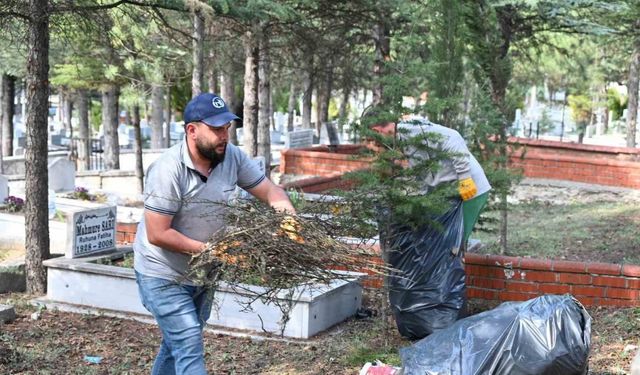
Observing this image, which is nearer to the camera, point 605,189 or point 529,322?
point 529,322

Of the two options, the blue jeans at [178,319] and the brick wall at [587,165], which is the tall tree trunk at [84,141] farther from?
the blue jeans at [178,319]

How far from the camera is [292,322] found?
20.6ft

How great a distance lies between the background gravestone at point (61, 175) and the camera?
48.9 ft

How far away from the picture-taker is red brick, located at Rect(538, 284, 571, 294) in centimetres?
666

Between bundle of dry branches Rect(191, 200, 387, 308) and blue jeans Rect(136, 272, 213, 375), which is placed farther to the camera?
blue jeans Rect(136, 272, 213, 375)

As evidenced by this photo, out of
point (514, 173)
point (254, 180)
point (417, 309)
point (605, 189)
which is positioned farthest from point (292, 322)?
point (605, 189)

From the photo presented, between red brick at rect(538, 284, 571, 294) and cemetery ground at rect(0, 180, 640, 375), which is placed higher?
red brick at rect(538, 284, 571, 294)

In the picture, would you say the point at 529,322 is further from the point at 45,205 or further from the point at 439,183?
the point at 45,205

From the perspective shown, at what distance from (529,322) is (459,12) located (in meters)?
4.25

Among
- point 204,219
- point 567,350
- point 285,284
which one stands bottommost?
point 567,350

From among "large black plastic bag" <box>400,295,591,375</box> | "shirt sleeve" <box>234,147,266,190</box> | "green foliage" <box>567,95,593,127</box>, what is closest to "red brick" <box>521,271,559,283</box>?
"large black plastic bag" <box>400,295,591,375</box>

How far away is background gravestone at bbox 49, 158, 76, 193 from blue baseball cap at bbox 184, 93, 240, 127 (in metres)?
11.5

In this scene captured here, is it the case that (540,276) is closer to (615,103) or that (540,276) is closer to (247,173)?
(247,173)

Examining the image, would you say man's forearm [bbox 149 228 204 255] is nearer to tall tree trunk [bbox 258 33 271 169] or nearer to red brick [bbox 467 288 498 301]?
red brick [bbox 467 288 498 301]
